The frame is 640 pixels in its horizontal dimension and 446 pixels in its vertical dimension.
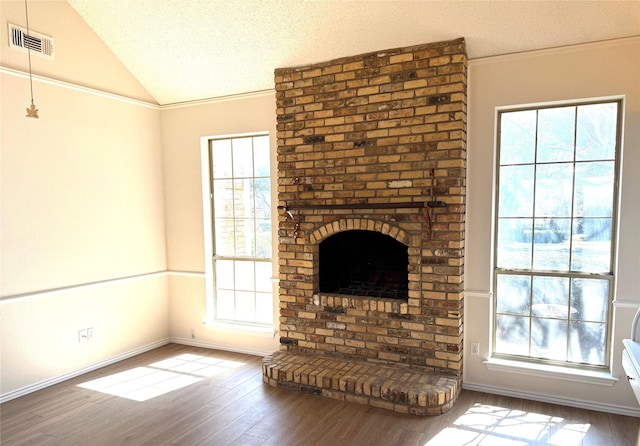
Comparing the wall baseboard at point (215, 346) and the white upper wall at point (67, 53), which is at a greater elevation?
the white upper wall at point (67, 53)

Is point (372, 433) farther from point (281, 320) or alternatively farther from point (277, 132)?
point (277, 132)

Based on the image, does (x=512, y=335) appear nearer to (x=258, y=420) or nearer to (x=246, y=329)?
(x=258, y=420)

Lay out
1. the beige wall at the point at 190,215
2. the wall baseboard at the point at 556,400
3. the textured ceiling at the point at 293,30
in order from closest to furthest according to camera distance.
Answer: the textured ceiling at the point at 293,30
the wall baseboard at the point at 556,400
the beige wall at the point at 190,215

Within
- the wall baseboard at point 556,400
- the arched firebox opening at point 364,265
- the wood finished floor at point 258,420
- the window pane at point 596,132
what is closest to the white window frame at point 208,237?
the wood finished floor at point 258,420

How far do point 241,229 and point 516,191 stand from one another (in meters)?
2.78

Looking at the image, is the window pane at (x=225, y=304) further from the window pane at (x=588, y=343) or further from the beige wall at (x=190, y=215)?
the window pane at (x=588, y=343)

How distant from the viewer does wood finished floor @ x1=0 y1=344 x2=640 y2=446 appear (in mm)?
2756

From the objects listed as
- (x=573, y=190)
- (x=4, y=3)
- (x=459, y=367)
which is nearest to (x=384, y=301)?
(x=459, y=367)

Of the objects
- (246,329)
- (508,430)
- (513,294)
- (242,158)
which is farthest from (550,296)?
(242,158)

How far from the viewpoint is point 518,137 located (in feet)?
11.0

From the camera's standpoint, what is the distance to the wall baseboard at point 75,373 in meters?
3.41

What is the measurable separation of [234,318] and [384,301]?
1.93 meters

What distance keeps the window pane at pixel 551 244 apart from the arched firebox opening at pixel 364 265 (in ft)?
3.44

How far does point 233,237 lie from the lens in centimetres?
461
